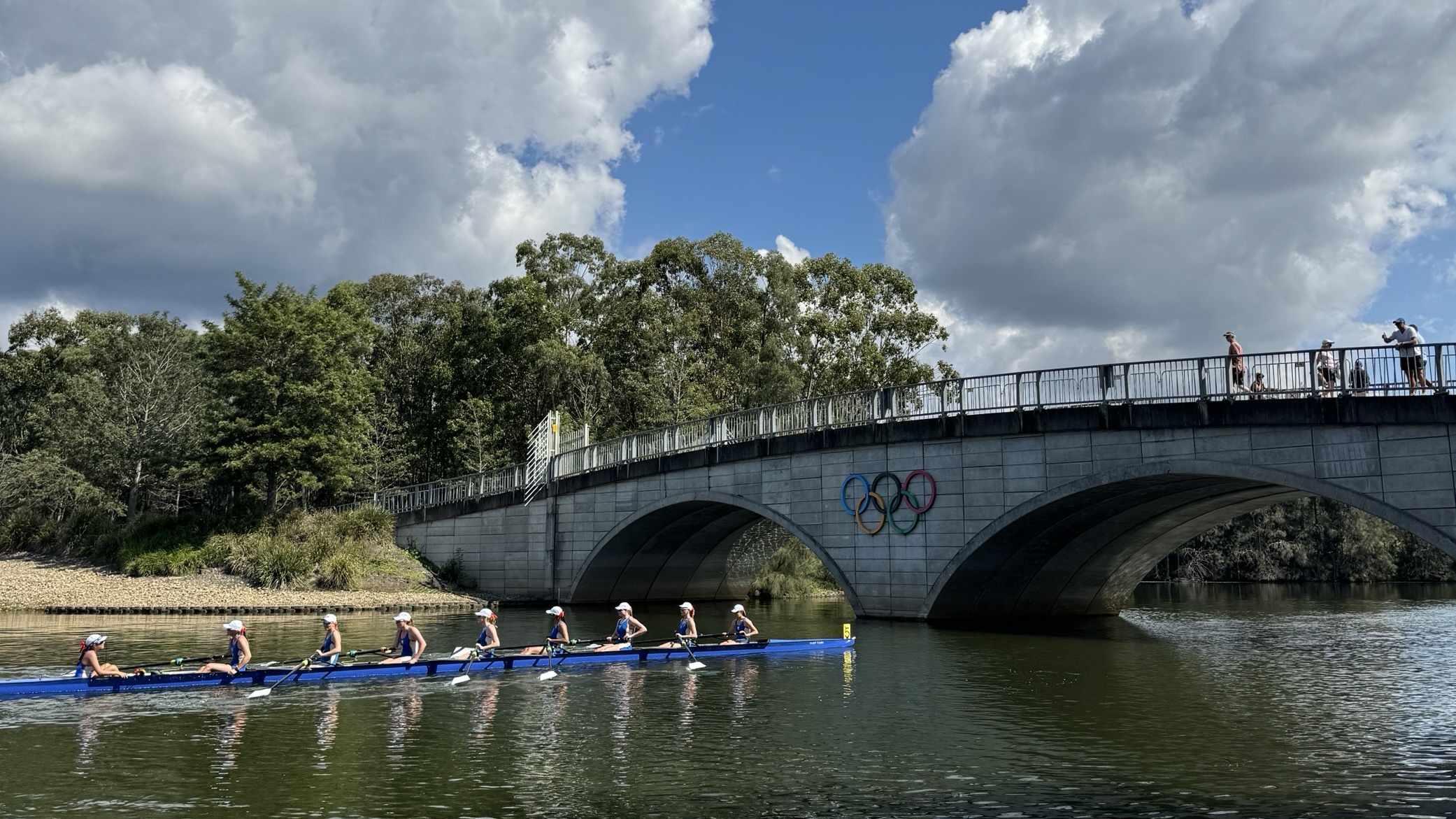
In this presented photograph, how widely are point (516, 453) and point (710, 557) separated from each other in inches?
772

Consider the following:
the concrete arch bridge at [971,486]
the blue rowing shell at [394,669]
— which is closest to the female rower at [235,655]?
the blue rowing shell at [394,669]

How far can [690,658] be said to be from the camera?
25281 millimetres

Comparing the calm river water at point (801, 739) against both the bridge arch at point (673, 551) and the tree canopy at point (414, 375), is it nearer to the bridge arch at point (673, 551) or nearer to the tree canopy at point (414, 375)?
the bridge arch at point (673, 551)

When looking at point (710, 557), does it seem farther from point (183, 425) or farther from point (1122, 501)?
point (183, 425)

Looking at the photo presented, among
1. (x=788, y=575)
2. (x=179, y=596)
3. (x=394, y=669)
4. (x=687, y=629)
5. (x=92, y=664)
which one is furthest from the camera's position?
(x=788, y=575)

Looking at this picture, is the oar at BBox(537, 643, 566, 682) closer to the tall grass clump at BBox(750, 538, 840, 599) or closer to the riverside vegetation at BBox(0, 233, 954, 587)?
the riverside vegetation at BBox(0, 233, 954, 587)

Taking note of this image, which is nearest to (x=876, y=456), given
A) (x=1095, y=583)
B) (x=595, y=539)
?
(x=1095, y=583)

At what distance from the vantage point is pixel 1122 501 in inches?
1153

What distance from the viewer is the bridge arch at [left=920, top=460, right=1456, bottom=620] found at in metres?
25.0

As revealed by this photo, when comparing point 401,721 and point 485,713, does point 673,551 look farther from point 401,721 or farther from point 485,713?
point 401,721

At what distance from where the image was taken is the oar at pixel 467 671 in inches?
856

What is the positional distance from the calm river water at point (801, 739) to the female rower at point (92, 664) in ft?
2.68

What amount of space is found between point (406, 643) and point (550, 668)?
3.05 meters

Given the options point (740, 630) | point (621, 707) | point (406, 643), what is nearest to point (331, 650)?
point (406, 643)
